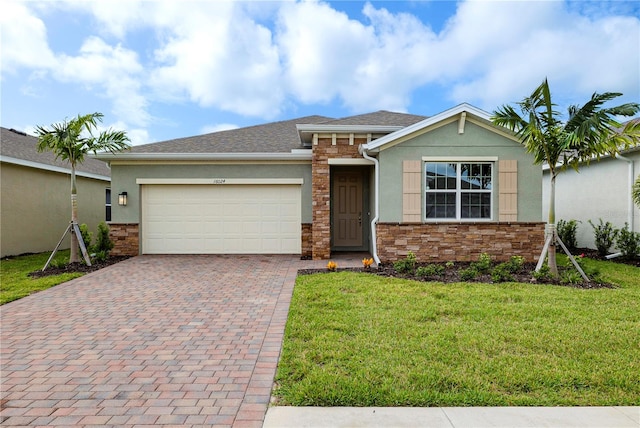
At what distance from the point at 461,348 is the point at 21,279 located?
8948 mm

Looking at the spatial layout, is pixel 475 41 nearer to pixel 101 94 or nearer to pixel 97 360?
pixel 97 360

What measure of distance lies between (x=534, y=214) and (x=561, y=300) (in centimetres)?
430

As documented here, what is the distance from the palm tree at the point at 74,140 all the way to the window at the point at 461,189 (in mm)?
8492

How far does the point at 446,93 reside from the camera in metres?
20.4

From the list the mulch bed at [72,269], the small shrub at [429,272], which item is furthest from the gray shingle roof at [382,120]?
the mulch bed at [72,269]

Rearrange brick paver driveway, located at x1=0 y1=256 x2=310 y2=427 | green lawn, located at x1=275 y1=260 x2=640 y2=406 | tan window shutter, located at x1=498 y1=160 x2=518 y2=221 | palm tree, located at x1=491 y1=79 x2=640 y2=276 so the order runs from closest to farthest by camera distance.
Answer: brick paver driveway, located at x1=0 y1=256 x2=310 y2=427 → green lawn, located at x1=275 y1=260 x2=640 y2=406 → palm tree, located at x1=491 y1=79 x2=640 y2=276 → tan window shutter, located at x1=498 y1=160 x2=518 y2=221

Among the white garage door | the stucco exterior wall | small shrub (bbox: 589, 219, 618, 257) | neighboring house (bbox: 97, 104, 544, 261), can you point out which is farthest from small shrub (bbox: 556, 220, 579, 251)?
the stucco exterior wall

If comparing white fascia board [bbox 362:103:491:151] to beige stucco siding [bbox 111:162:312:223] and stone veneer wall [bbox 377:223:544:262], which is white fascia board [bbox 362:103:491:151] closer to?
stone veneer wall [bbox 377:223:544:262]

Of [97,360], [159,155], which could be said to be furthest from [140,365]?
[159,155]

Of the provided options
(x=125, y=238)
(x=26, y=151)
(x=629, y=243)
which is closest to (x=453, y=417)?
(x=629, y=243)

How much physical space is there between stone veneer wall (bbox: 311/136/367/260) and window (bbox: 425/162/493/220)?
212 cm

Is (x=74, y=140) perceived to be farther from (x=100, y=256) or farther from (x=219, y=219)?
(x=219, y=219)

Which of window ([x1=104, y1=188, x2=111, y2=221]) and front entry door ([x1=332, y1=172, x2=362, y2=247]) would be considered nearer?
front entry door ([x1=332, y1=172, x2=362, y2=247])

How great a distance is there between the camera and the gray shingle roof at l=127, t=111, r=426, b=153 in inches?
443
